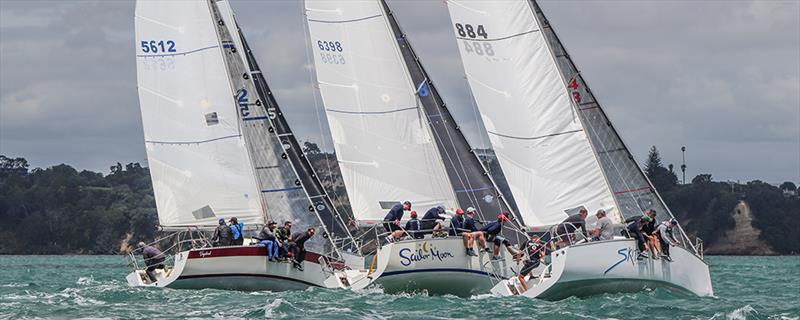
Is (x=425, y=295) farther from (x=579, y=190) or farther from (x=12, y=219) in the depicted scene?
(x=12, y=219)

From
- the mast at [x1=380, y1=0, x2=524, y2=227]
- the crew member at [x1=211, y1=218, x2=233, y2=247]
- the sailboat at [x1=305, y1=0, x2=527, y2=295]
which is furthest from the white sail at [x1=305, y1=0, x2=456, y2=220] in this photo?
the crew member at [x1=211, y1=218, x2=233, y2=247]

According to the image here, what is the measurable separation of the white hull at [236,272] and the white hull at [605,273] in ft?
16.4

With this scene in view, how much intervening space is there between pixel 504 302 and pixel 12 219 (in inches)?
4743

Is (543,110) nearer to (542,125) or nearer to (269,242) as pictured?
(542,125)

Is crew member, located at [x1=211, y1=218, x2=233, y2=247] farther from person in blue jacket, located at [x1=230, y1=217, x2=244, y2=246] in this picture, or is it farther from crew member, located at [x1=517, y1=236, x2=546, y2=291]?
crew member, located at [x1=517, y1=236, x2=546, y2=291]

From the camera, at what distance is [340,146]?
42.2 meters

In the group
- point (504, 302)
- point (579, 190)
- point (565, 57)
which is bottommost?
point (504, 302)

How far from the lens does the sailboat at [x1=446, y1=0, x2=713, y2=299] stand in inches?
1420

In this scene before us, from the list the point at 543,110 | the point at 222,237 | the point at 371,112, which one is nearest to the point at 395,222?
the point at 222,237

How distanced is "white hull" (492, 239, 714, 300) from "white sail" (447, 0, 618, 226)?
3.02 m

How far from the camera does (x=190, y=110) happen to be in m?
40.1

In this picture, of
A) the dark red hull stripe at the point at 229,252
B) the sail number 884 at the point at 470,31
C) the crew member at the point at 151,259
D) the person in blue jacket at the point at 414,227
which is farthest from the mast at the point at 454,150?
the crew member at the point at 151,259

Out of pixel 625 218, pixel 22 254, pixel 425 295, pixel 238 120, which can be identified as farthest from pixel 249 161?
pixel 22 254

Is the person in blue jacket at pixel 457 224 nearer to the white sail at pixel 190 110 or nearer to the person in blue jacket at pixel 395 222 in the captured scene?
the person in blue jacket at pixel 395 222
